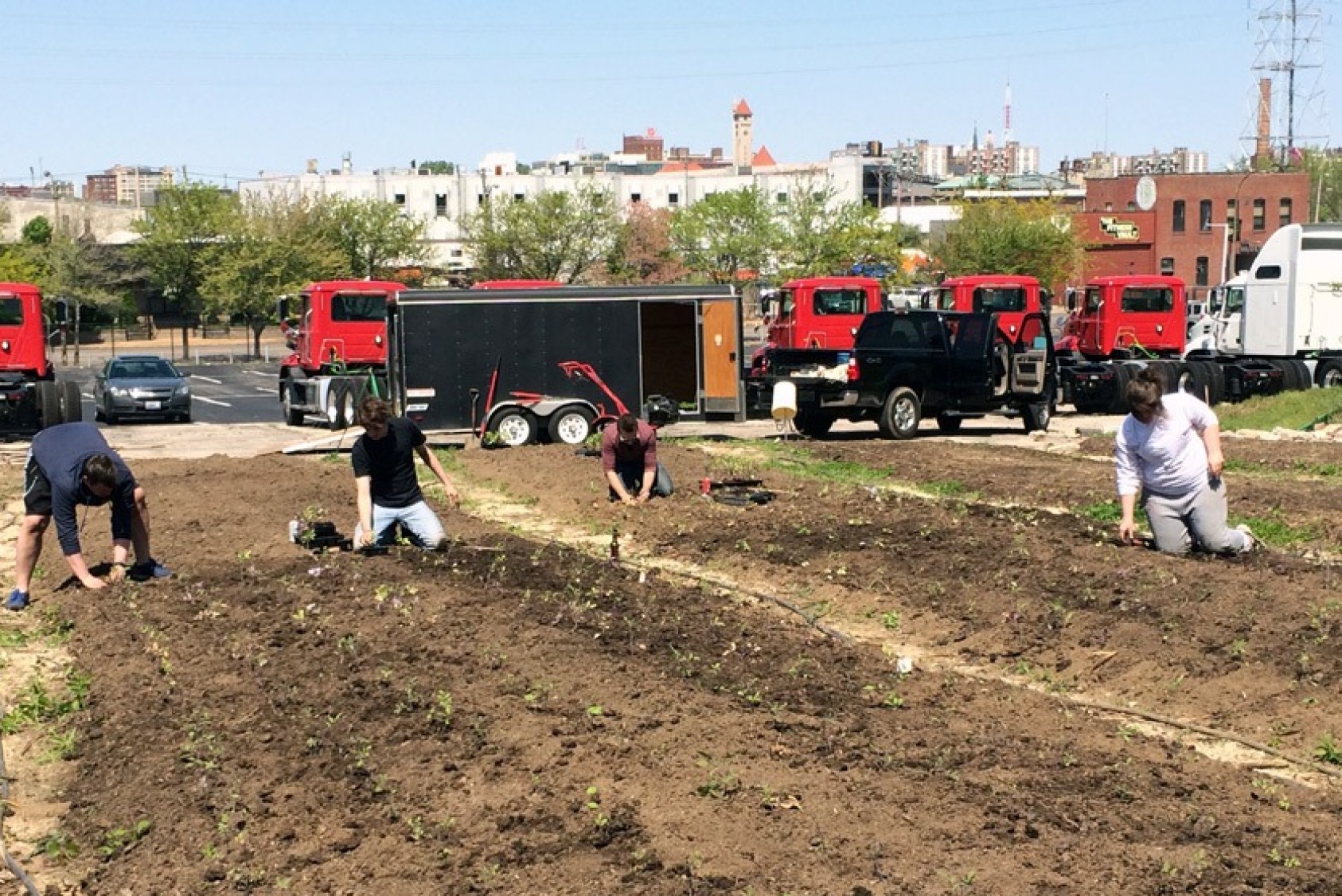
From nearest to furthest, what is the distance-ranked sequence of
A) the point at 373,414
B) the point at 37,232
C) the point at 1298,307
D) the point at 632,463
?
the point at 373,414 < the point at 632,463 < the point at 1298,307 < the point at 37,232

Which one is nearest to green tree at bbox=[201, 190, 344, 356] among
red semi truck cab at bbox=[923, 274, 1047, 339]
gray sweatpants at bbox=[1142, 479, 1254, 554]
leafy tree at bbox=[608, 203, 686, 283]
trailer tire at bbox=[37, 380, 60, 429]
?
leafy tree at bbox=[608, 203, 686, 283]

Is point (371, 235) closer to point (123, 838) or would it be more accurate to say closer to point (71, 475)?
point (71, 475)

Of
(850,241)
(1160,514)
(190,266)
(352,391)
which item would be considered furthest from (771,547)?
(190,266)

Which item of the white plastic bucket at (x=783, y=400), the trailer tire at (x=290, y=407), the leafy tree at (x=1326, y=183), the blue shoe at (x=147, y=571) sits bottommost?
the trailer tire at (x=290, y=407)

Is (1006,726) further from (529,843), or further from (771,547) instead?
(771,547)

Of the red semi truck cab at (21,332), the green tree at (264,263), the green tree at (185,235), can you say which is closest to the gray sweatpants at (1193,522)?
the red semi truck cab at (21,332)

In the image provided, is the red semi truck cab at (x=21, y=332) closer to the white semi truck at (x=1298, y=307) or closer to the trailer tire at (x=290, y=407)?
the trailer tire at (x=290, y=407)

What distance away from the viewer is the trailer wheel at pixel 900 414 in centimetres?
2791

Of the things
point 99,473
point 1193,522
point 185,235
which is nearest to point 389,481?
point 99,473

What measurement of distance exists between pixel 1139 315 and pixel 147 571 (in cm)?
2951

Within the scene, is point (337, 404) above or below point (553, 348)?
below

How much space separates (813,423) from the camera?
2861 cm

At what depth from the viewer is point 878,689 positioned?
9.78 m

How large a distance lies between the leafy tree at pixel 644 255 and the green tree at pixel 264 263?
1571 centimetres
